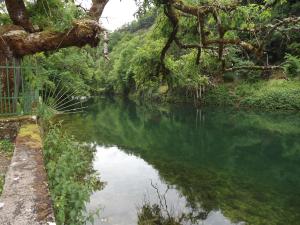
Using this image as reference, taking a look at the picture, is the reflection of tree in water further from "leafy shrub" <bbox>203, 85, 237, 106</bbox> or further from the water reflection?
"leafy shrub" <bbox>203, 85, 237, 106</bbox>

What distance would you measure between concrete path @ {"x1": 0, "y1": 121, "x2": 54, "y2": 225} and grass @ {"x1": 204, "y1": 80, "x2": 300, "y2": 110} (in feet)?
113

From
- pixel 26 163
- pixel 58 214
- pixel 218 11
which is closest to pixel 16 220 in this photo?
pixel 58 214

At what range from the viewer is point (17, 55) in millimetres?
8672

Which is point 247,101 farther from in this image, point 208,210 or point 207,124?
point 208,210

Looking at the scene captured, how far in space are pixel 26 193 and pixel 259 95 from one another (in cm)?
3844

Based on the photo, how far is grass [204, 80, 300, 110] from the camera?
37.5 m

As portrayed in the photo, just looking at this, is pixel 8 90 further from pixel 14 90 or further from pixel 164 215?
pixel 164 215

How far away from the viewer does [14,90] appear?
9031mm

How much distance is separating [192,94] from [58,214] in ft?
148

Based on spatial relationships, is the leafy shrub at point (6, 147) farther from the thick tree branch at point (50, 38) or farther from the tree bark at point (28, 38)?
the thick tree branch at point (50, 38)

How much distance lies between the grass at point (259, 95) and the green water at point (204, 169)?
721 cm

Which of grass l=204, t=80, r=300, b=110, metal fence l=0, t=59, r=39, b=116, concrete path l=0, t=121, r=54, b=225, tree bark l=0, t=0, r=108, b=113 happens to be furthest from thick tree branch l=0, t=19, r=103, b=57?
grass l=204, t=80, r=300, b=110

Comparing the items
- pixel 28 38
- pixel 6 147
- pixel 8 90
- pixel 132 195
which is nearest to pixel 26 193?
pixel 6 147

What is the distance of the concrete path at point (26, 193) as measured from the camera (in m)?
3.89
